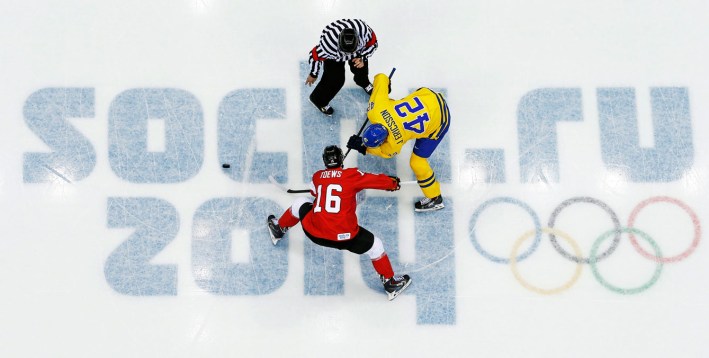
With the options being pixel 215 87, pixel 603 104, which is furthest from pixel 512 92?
pixel 215 87

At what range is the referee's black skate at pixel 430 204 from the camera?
4957mm

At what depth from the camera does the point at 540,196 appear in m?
5.05

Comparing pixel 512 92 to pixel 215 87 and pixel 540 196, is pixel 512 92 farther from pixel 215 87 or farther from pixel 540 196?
pixel 215 87

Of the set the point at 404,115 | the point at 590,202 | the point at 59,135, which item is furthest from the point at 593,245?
the point at 59,135

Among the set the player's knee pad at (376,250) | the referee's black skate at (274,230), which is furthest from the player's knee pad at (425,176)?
the referee's black skate at (274,230)

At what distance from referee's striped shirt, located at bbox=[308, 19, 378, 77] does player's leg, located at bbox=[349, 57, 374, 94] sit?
0.41ft

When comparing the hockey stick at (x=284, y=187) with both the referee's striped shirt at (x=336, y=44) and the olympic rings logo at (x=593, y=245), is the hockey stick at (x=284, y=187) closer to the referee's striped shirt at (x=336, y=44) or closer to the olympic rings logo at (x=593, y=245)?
the olympic rings logo at (x=593, y=245)

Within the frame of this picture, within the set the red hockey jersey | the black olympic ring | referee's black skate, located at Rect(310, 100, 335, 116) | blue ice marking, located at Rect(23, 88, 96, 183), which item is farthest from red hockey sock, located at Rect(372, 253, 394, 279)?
blue ice marking, located at Rect(23, 88, 96, 183)

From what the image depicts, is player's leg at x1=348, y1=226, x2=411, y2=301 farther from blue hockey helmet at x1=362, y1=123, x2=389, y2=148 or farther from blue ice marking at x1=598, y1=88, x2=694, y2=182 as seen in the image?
blue ice marking at x1=598, y1=88, x2=694, y2=182

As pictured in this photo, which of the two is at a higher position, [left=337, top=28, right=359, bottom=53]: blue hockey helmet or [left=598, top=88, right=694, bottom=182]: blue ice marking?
[left=337, top=28, right=359, bottom=53]: blue hockey helmet

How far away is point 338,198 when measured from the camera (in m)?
4.38

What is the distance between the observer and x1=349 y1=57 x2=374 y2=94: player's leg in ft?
15.5

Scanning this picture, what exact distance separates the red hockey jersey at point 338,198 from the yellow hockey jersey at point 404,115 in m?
0.23

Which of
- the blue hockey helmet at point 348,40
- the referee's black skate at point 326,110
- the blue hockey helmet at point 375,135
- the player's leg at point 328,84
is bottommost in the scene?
the blue hockey helmet at point 375,135
